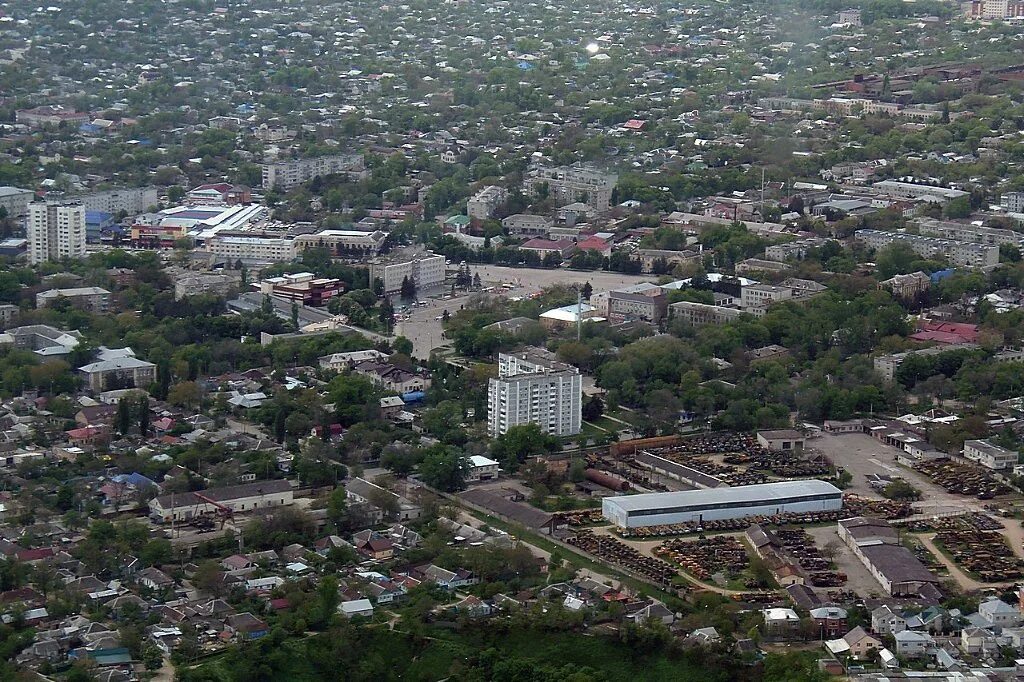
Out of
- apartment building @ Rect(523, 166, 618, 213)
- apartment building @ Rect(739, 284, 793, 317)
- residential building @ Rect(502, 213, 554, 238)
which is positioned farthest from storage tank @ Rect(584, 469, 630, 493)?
apartment building @ Rect(523, 166, 618, 213)

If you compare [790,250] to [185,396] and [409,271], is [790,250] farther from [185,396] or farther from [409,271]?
[185,396]

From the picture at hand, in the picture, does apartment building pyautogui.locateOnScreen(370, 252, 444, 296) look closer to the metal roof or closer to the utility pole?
the utility pole

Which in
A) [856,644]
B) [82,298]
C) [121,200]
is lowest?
[856,644]

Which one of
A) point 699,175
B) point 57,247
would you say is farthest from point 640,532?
point 699,175

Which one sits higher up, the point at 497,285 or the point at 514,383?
the point at 514,383

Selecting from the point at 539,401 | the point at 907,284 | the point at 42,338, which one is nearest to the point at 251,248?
the point at 42,338

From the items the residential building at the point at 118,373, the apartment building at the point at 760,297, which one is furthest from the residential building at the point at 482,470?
Result: the apartment building at the point at 760,297
